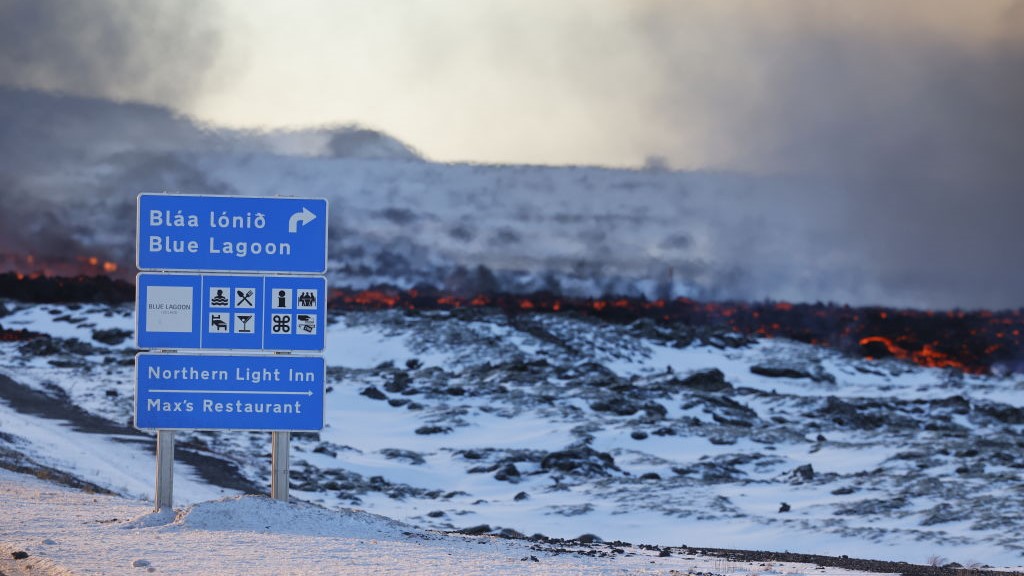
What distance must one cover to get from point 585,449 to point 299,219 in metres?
30.3

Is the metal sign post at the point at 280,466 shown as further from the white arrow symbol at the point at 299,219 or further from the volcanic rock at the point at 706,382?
the volcanic rock at the point at 706,382

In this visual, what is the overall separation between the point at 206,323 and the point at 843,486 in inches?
1027

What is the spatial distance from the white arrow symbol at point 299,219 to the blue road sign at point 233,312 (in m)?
0.72

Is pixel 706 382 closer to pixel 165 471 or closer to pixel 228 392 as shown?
pixel 228 392

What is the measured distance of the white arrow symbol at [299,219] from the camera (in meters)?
16.5

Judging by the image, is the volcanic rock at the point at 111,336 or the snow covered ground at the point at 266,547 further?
the volcanic rock at the point at 111,336

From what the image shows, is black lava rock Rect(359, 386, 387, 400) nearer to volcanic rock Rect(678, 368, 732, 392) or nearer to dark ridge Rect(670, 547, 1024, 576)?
volcanic rock Rect(678, 368, 732, 392)

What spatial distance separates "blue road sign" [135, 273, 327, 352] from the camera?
53.8ft

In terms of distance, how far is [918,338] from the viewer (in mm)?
112062

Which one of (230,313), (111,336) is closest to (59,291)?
(111,336)

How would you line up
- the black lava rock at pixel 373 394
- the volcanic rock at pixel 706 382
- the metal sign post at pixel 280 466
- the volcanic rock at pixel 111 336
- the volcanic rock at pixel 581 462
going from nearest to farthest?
the metal sign post at pixel 280 466 < the volcanic rock at pixel 581 462 < the black lava rock at pixel 373 394 < the volcanic rock at pixel 706 382 < the volcanic rock at pixel 111 336

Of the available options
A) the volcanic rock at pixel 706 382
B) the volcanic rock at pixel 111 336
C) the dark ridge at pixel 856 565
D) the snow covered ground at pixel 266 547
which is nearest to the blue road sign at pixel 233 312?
the snow covered ground at pixel 266 547

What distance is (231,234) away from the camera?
1645cm

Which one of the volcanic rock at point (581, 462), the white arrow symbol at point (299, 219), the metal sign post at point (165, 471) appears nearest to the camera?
the metal sign post at point (165, 471)
